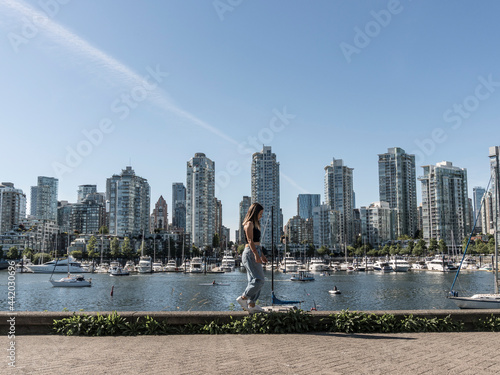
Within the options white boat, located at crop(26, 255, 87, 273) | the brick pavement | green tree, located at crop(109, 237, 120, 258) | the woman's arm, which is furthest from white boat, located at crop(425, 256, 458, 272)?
the woman's arm

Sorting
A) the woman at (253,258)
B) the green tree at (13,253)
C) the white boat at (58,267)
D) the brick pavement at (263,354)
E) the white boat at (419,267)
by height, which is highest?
the woman at (253,258)

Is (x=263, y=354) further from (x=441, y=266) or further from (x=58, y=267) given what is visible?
(x=58, y=267)

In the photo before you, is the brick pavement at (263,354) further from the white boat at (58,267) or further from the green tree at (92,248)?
the green tree at (92,248)

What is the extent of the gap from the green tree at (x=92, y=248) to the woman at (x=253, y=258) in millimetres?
A: 178036

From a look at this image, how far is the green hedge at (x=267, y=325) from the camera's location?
10477mm

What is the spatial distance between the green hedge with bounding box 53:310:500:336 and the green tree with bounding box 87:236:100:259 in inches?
6978

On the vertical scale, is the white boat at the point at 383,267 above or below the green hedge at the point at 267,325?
below

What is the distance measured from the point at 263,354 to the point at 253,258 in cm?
279

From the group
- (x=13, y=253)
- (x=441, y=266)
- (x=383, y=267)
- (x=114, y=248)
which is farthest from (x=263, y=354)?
(x=13, y=253)

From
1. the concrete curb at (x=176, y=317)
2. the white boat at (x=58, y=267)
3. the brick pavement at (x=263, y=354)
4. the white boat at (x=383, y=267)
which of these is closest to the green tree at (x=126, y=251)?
the white boat at (x=58, y=267)

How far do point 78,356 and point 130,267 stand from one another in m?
138

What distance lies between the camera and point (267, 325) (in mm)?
10688

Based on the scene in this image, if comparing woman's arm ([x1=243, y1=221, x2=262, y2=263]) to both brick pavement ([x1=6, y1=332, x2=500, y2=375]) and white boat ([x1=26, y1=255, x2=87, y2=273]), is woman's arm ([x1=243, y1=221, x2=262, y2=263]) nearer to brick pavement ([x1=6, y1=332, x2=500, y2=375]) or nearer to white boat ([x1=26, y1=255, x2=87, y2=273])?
brick pavement ([x1=6, y1=332, x2=500, y2=375])

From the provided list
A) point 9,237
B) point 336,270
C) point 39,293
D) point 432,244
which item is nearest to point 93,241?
point 9,237
